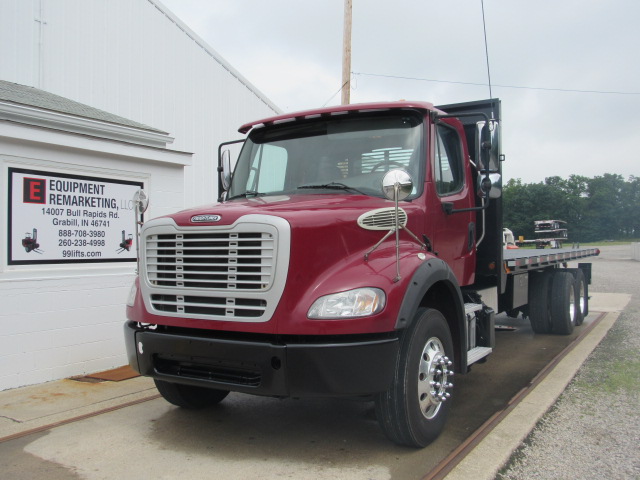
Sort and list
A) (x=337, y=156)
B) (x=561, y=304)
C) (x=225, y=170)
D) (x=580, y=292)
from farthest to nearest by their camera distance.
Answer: (x=580, y=292) < (x=561, y=304) < (x=225, y=170) < (x=337, y=156)

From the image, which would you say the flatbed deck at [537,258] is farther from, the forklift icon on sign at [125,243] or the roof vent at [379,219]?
the forklift icon on sign at [125,243]

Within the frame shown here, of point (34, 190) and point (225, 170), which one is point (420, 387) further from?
point (34, 190)

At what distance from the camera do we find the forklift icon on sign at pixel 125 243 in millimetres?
6684

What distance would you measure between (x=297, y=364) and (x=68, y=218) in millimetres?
3857

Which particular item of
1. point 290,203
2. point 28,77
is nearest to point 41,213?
point 290,203

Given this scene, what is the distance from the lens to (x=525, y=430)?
13.9ft

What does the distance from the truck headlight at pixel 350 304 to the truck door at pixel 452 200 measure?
1.23m

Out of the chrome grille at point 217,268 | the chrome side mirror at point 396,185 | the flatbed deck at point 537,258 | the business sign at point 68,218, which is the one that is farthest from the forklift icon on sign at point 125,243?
the flatbed deck at point 537,258

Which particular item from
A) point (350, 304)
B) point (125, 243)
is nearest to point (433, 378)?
point (350, 304)

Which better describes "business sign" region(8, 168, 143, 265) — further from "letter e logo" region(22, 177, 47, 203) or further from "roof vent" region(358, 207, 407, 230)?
"roof vent" region(358, 207, 407, 230)

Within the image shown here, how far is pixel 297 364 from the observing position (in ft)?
11.2

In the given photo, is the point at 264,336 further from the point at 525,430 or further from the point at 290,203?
the point at 525,430

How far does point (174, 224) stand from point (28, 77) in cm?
838

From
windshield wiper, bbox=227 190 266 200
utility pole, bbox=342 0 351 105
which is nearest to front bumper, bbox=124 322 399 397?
windshield wiper, bbox=227 190 266 200
